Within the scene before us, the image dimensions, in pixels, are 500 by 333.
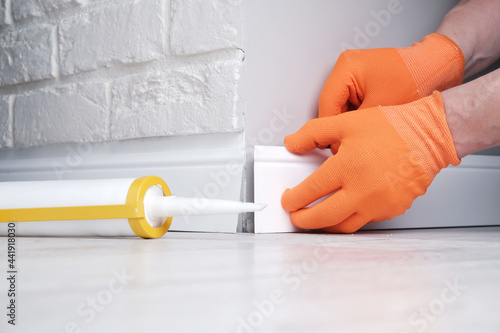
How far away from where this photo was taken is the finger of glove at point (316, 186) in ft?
2.82

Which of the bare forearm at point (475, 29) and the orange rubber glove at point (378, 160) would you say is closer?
the orange rubber glove at point (378, 160)

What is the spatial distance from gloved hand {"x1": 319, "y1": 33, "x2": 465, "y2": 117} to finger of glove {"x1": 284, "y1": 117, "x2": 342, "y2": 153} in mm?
98

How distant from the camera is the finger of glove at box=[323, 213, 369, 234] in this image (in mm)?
892

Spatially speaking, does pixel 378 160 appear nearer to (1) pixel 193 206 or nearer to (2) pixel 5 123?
(1) pixel 193 206

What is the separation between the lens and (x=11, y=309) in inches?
10.7

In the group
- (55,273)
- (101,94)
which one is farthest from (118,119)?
(55,273)

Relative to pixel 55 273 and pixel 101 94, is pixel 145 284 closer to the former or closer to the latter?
pixel 55 273

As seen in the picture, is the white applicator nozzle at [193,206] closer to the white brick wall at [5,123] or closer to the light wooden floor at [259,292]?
the light wooden floor at [259,292]

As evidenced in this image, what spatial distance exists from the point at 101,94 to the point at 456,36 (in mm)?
858

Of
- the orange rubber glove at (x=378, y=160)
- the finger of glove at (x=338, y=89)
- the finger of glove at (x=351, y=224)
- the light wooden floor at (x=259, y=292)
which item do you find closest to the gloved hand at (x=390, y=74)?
the finger of glove at (x=338, y=89)

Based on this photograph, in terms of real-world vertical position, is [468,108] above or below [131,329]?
above

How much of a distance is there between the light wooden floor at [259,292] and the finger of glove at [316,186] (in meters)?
0.33

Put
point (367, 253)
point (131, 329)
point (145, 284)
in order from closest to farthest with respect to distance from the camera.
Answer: point (131, 329)
point (145, 284)
point (367, 253)

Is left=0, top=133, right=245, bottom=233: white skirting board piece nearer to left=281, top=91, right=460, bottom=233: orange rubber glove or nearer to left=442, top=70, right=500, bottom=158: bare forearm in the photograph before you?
left=281, top=91, right=460, bottom=233: orange rubber glove
